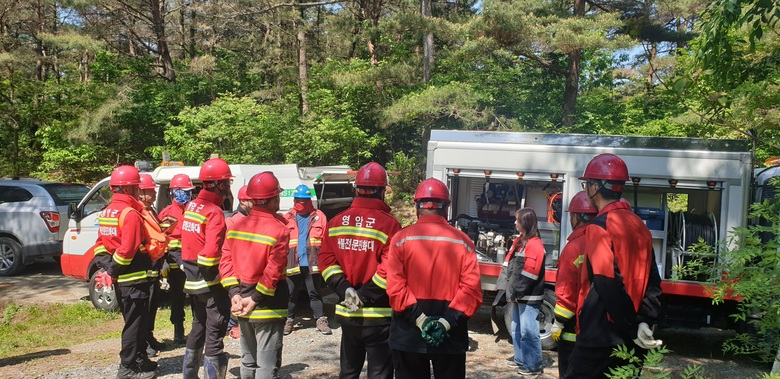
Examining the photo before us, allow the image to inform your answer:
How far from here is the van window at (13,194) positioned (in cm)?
1248

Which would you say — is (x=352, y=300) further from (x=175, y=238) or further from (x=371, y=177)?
(x=175, y=238)

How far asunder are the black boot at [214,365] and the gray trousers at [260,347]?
417 mm

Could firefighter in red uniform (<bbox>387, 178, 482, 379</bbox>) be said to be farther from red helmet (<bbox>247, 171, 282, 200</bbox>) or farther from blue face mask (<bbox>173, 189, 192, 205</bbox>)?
blue face mask (<bbox>173, 189, 192, 205</bbox>)

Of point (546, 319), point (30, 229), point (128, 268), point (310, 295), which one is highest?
point (128, 268)

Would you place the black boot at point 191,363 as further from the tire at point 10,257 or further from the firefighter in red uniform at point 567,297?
the tire at point 10,257

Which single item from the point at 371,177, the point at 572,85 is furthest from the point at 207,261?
the point at 572,85

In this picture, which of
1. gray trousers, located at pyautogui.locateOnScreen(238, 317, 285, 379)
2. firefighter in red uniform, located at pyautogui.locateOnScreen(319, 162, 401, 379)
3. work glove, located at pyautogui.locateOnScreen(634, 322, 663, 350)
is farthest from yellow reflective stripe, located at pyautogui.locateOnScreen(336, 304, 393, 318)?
work glove, located at pyautogui.locateOnScreen(634, 322, 663, 350)

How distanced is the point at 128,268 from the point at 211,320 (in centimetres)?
124

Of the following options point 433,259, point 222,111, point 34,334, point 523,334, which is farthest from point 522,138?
point 222,111

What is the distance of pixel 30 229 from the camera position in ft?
39.9

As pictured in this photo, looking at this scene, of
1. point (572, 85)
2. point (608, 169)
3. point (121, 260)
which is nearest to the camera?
point (608, 169)

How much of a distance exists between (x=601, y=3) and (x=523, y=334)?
1514cm

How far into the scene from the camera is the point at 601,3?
733 inches

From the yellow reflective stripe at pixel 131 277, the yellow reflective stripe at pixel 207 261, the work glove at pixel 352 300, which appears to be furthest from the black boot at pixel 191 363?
the work glove at pixel 352 300
